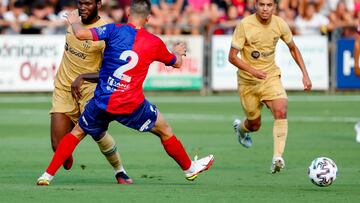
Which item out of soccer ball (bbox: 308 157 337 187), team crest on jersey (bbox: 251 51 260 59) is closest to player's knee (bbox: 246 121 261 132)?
team crest on jersey (bbox: 251 51 260 59)

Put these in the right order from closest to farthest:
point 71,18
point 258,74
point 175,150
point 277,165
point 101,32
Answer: point 101,32 → point 71,18 → point 175,150 → point 277,165 → point 258,74

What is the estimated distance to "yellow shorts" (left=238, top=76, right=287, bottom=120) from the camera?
16.0 meters

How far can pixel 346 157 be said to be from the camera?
17.1m

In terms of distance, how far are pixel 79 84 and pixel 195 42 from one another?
1833cm

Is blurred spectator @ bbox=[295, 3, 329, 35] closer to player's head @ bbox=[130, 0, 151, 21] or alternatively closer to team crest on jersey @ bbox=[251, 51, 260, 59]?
team crest on jersey @ bbox=[251, 51, 260, 59]

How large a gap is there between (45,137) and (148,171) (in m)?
5.87

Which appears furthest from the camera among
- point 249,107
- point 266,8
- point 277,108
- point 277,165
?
point 249,107

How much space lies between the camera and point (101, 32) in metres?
12.6

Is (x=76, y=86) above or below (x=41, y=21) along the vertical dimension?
above

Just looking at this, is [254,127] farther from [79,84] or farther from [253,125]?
[79,84]

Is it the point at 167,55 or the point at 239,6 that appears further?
the point at 239,6

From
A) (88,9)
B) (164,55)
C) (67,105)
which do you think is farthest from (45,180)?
(88,9)

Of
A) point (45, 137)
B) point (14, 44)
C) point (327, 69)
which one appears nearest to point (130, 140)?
point (45, 137)

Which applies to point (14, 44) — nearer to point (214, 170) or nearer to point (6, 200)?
point (214, 170)
